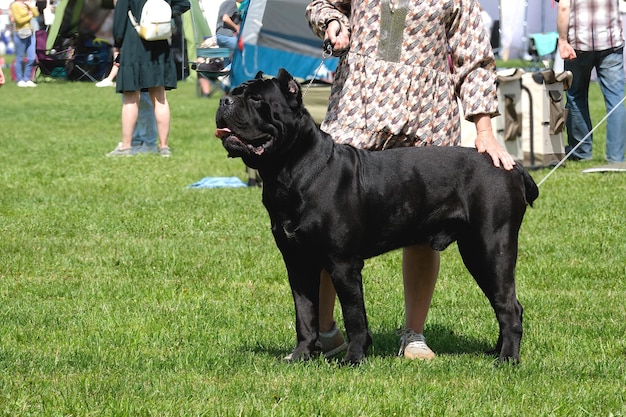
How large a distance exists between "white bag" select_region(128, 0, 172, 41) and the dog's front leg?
8.23 metres

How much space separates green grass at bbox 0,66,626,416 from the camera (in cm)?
426

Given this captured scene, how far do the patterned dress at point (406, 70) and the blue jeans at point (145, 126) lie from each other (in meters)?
9.70

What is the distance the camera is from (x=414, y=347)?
523 centimetres

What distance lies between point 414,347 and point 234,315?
1242 millimetres

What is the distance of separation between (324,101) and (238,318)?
5556mm

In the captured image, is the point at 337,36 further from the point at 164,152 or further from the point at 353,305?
the point at 164,152

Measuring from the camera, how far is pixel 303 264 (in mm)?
4809

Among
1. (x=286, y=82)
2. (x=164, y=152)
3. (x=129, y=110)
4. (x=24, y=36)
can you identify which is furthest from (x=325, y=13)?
(x=24, y=36)

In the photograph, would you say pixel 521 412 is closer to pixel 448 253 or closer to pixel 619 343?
pixel 619 343

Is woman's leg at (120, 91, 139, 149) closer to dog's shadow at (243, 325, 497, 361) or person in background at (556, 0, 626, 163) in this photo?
person in background at (556, 0, 626, 163)

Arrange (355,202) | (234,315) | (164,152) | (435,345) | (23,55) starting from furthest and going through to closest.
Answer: (23,55)
(164,152)
(234,315)
(435,345)
(355,202)

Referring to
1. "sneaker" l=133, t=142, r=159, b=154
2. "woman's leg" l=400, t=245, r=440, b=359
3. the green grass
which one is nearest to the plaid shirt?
the green grass

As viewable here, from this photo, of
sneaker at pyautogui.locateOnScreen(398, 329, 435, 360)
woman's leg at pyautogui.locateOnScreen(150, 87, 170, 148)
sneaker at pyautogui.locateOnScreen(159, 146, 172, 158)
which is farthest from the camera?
sneaker at pyautogui.locateOnScreen(159, 146, 172, 158)

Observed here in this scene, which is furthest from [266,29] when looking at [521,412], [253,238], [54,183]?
[521,412]
